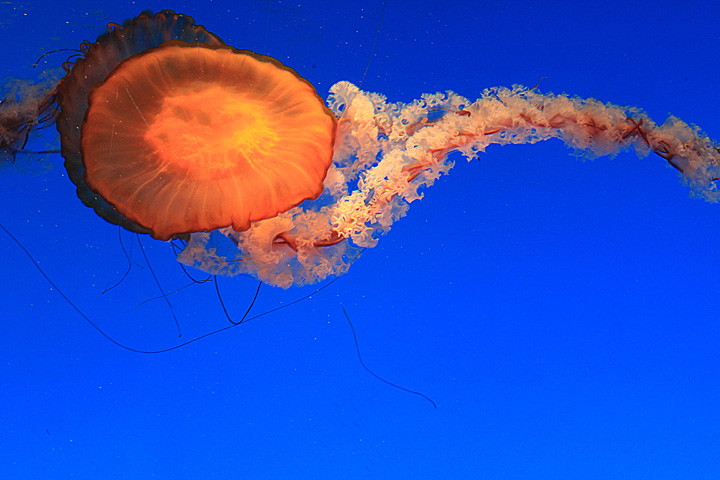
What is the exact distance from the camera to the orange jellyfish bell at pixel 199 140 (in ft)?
5.98

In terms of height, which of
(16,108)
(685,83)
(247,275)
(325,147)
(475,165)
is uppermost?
(685,83)

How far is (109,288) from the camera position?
6.86ft

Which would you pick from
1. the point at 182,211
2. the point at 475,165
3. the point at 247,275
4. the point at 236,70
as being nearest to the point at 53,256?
the point at 182,211

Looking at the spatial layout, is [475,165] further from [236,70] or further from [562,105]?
[236,70]

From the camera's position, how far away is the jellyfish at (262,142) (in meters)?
1.85

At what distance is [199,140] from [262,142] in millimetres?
242

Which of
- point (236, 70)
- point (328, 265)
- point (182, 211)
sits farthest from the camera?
point (328, 265)

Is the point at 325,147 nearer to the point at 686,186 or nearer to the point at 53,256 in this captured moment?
the point at 53,256

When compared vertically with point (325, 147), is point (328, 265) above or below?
below

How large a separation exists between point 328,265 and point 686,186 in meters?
1.67

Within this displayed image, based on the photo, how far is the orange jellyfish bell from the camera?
1.82 m

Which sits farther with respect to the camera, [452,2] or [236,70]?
[452,2]

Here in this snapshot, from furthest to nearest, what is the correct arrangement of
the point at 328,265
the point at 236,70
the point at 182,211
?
the point at 328,265 < the point at 182,211 < the point at 236,70

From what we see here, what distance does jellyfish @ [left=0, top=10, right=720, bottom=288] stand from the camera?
1846 millimetres
